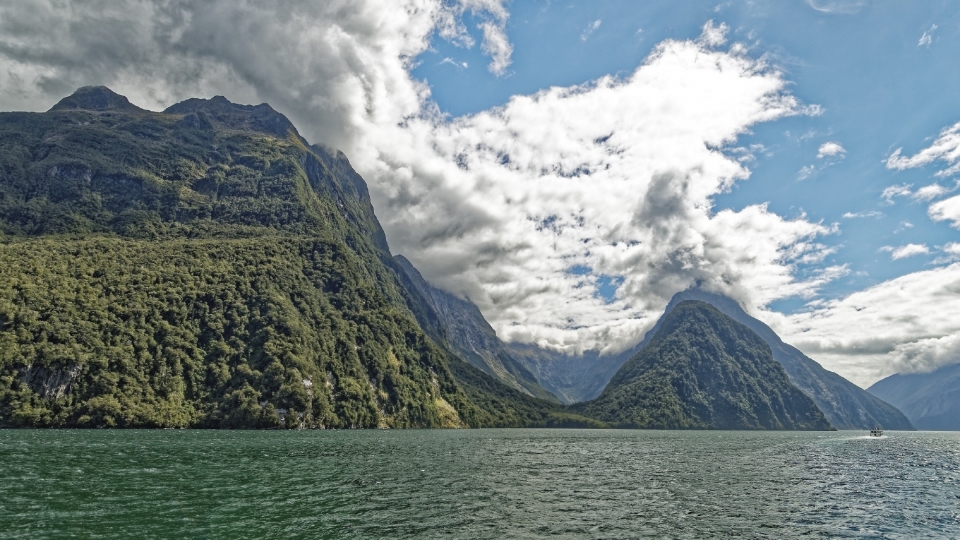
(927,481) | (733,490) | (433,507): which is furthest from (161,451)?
(927,481)

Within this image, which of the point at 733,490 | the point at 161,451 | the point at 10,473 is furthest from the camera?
the point at 161,451

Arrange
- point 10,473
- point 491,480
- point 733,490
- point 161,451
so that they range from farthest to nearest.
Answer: point 161,451 → point 491,480 → point 733,490 → point 10,473

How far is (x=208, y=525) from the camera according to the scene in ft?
133

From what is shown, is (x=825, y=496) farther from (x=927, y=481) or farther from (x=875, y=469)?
(x=875, y=469)

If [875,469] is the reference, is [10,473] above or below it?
above

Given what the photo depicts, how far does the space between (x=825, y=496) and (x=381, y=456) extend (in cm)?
7814

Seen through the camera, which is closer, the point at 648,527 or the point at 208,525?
the point at 208,525

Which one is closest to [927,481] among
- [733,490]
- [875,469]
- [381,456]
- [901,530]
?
[875,469]

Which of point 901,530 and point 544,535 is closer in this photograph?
point 544,535

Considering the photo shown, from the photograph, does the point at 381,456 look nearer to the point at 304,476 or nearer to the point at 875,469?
the point at 304,476

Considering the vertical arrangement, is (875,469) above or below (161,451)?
below

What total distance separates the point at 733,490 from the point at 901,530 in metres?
21.8

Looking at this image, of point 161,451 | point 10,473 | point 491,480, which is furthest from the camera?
point 161,451

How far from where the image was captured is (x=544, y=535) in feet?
138
